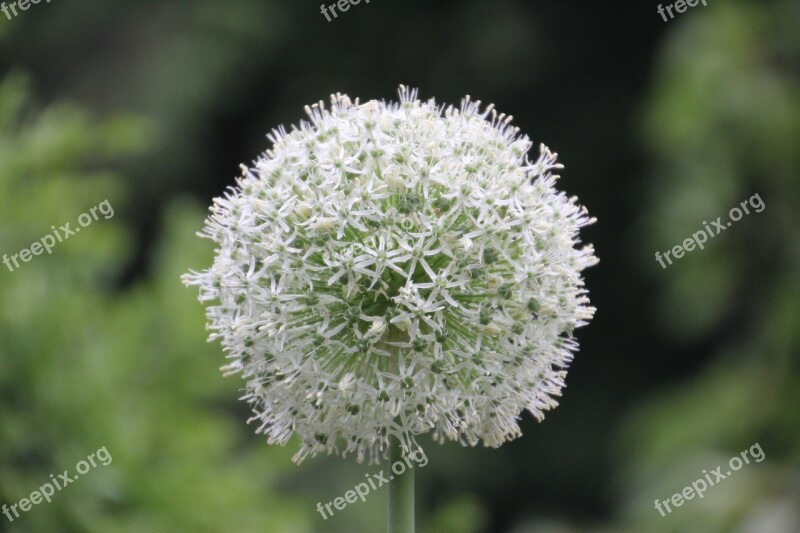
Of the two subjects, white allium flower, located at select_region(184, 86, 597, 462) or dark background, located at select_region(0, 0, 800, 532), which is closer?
white allium flower, located at select_region(184, 86, 597, 462)

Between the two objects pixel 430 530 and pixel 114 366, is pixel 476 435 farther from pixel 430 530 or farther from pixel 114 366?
pixel 114 366

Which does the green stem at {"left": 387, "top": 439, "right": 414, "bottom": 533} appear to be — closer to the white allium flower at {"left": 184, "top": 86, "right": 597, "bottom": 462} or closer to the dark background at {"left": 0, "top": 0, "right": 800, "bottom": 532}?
the white allium flower at {"left": 184, "top": 86, "right": 597, "bottom": 462}

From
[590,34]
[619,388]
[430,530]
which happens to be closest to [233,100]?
[590,34]

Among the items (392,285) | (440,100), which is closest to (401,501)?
(392,285)

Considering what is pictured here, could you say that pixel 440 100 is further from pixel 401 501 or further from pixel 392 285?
pixel 401 501

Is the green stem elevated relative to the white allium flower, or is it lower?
lower

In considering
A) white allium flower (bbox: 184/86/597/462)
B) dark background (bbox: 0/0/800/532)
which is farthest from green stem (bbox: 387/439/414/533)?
dark background (bbox: 0/0/800/532)
